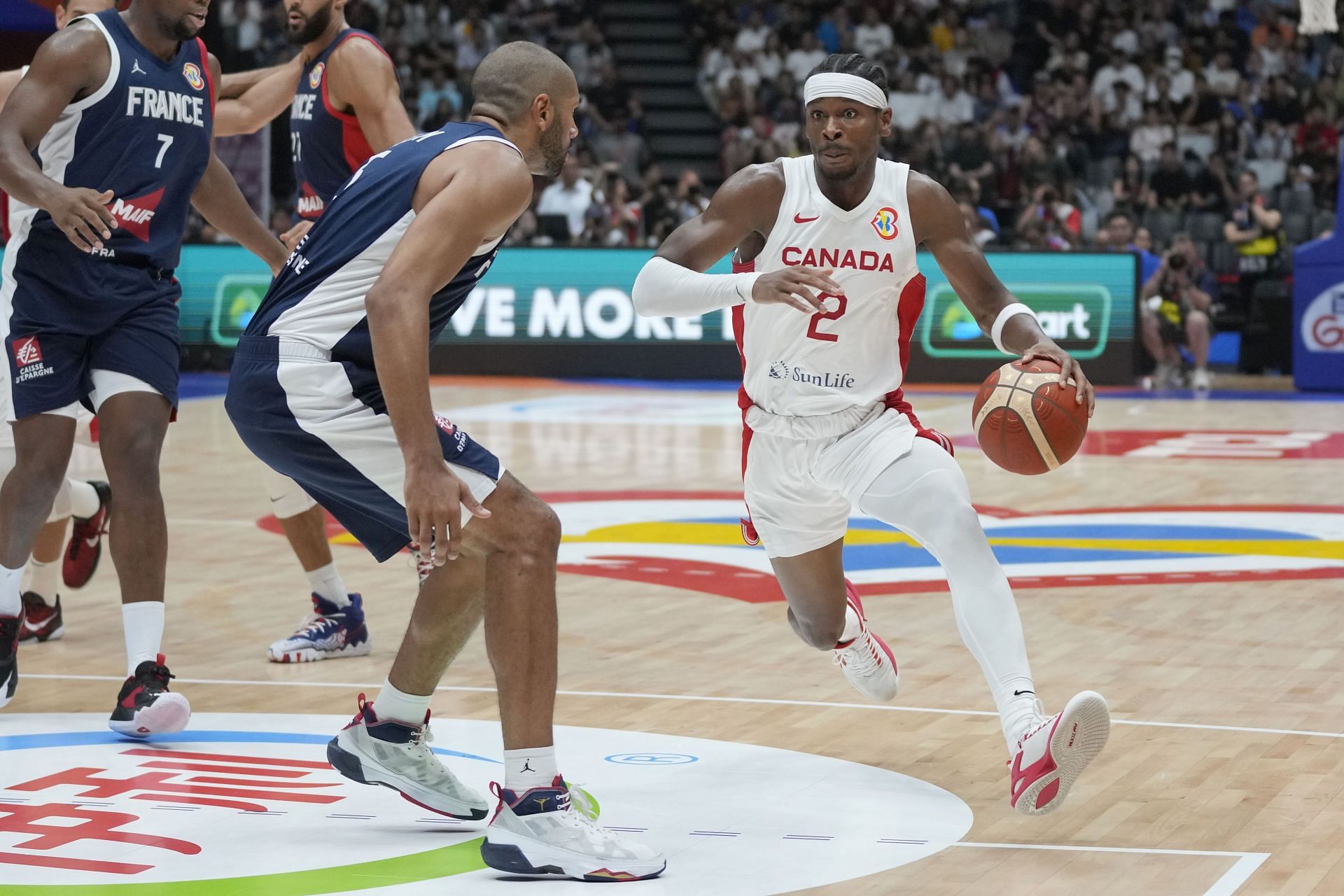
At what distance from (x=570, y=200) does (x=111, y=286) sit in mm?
13229

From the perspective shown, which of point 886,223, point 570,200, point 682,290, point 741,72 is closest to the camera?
point 682,290

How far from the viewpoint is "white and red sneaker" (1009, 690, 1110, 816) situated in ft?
12.9

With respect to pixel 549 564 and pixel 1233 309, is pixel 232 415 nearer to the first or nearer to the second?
pixel 549 564

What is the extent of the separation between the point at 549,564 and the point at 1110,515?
5.79 metres

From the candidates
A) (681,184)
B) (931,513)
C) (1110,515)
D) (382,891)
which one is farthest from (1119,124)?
(382,891)

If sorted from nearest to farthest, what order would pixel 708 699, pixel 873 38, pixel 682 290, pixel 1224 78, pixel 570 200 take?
pixel 682 290 < pixel 708 699 < pixel 570 200 < pixel 1224 78 < pixel 873 38

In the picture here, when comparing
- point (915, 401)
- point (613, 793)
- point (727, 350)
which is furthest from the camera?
point (727, 350)

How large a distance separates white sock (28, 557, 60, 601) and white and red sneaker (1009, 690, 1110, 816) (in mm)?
3770

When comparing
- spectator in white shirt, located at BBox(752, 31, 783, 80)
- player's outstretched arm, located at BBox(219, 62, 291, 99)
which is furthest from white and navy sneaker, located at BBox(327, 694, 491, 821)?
spectator in white shirt, located at BBox(752, 31, 783, 80)

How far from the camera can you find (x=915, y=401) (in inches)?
579

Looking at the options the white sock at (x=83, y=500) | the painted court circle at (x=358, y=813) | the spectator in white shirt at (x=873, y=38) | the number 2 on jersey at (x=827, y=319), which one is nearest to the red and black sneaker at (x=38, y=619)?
the white sock at (x=83, y=500)

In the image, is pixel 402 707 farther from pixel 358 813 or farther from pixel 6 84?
pixel 6 84

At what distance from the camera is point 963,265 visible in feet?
15.7

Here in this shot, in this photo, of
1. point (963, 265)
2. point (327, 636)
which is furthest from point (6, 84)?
point (963, 265)
